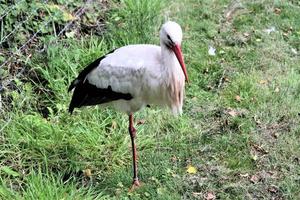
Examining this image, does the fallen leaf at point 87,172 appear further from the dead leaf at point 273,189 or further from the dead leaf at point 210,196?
the dead leaf at point 273,189

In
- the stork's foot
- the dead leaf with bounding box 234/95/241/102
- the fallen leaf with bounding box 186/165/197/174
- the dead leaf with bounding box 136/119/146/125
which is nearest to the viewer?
the stork's foot

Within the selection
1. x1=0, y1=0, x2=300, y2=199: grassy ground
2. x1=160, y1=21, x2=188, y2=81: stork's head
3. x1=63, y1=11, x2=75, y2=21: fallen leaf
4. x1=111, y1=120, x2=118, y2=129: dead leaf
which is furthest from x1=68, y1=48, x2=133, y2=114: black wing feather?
x1=63, y1=11, x2=75, y2=21: fallen leaf

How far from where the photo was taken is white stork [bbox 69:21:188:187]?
352 cm

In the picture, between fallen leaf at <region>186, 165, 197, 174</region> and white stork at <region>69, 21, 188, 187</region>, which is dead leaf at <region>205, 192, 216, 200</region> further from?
white stork at <region>69, 21, 188, 187</region>

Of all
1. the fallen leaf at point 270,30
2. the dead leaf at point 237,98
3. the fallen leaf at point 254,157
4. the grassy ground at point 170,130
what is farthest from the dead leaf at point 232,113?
the fallen leaf at point 270,30

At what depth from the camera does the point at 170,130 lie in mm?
4473

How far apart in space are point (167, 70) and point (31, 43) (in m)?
1.75

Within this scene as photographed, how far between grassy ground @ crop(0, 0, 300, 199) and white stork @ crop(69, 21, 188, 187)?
0.90 feet

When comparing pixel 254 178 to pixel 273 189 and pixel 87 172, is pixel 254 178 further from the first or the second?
pixel 87 172

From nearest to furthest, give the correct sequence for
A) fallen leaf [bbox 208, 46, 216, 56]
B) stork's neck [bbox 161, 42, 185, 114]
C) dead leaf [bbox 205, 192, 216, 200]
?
stork's neck [bbox 161, 42, 185, 114]
dead leaf [bbox 205, 192, 216, 200]
fallen leaf [bbox 208, 46, 216, 56]

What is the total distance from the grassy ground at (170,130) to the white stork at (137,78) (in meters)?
0.27

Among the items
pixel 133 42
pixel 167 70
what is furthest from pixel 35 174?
pixel 133 42

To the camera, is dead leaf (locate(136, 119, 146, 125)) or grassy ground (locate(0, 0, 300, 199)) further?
dead leaf (locate(136, 119, 146, 125))

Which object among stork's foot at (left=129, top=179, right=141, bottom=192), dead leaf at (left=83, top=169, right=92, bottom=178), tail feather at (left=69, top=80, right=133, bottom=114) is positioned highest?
tail feather at (left=69, top=80, right=133, bottom=114)
